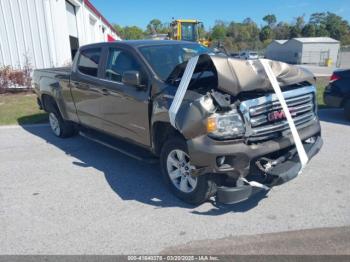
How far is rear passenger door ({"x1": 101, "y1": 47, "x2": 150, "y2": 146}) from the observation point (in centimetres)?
401

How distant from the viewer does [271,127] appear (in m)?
3.33

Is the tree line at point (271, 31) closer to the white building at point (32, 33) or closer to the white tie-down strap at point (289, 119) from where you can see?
the white building at point (32, 33)

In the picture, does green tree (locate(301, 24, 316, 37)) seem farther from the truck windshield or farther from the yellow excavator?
the truck windshield

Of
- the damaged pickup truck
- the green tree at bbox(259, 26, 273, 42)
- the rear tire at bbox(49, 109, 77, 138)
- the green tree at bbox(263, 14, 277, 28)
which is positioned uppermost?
the green tree at bbox(263, 14, 277, 28)

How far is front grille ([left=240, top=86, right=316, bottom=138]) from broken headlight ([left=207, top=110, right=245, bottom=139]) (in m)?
0.08

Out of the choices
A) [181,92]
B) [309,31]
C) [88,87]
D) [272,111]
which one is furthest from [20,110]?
[309,31]

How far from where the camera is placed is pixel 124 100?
4.27 m

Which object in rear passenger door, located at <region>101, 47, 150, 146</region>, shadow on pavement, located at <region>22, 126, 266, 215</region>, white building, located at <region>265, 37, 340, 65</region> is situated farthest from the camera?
white building, located at <region>265, 37, 340, 65</region>

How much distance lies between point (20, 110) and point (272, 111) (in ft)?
27.6

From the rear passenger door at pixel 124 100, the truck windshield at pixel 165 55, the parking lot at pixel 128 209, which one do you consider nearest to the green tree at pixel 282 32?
the truck windshield at pixel 165 55

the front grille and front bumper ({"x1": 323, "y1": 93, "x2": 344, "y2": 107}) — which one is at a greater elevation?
the front grille

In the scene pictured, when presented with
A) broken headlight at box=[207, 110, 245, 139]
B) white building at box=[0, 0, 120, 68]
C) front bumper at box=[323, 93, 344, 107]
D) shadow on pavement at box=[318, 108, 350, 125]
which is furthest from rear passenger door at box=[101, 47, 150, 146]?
white building at box=[0, 0, 120, 68]

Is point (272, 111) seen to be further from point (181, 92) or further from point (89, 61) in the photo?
point (89, 61)

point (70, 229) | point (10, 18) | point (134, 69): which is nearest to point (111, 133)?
point (134, 69)
